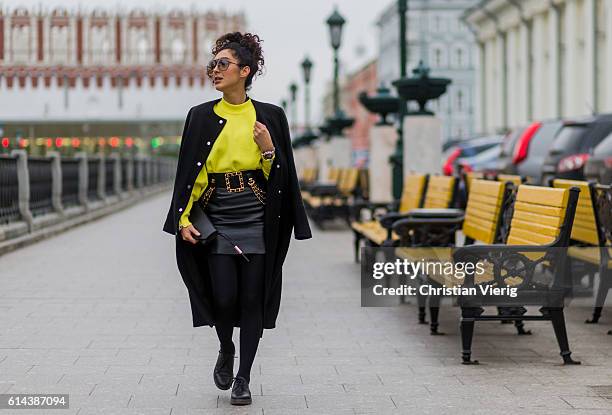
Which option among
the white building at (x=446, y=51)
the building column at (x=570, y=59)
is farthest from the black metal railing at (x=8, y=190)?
the white building at (x=446, y=51)

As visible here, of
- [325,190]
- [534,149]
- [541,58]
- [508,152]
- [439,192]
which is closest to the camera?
[439,192]

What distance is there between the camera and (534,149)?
80.0ft

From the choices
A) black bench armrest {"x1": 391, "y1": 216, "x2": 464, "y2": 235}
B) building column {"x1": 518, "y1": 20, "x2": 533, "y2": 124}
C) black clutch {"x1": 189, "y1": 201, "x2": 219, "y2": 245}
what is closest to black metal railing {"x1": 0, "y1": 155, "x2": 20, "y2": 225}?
black bench armrest {"x1": 391, "y1": 216, "x2": 464, "y2": 235}

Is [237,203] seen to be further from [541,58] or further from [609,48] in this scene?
[541,58]

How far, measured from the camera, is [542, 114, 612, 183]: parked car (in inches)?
840

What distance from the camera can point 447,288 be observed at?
9266mm

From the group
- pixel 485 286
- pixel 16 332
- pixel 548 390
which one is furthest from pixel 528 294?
pixel 16 332

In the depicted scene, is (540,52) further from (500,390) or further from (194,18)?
(194,18)

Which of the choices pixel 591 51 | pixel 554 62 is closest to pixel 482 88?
pixel 554 62

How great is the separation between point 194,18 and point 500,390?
131587 mm

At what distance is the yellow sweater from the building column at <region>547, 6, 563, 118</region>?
5533cm

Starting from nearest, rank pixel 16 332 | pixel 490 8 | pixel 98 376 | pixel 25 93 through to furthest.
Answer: pixel 98 376, pixel 16 332, pixel 490 8, pixel 25 93

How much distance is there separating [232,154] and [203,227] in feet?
1.33

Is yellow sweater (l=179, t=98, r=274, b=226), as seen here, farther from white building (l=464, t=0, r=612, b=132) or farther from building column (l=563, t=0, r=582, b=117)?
building column (l=563, t=0, r=582, b=117)
